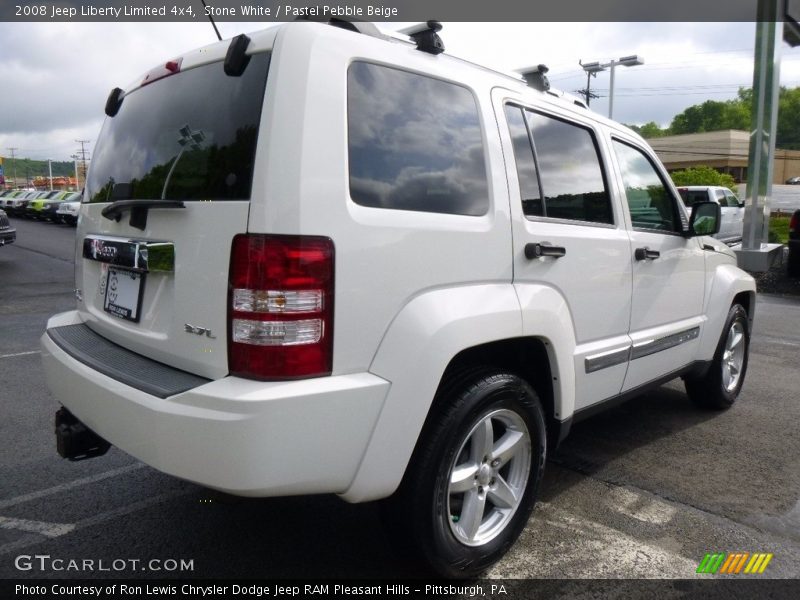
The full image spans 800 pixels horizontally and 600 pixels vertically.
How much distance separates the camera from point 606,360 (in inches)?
126

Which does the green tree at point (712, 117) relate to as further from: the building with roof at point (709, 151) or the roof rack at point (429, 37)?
the roof rack at point (429, 37)

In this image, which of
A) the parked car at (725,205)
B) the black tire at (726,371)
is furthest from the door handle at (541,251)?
the parked car at (725,205)

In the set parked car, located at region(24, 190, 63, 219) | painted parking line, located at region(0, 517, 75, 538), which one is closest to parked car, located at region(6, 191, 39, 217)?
parked car, located at region(24, 190, 63, 219)

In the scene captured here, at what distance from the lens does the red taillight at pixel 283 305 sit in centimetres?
197

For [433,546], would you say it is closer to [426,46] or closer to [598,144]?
[426,46]

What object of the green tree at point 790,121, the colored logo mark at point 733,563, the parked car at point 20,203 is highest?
the green tree at point 790,121

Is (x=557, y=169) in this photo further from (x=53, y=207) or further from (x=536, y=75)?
(x=53, y=207)

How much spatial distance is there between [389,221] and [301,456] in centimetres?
80

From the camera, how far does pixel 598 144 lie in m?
3.39

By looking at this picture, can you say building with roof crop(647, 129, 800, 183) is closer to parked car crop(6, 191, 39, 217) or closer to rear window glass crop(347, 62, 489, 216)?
parked car crop(6, 191, 39, 217)

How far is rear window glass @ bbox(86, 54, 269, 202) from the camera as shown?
6.93 feet

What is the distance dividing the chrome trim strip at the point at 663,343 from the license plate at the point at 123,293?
2.41 meters

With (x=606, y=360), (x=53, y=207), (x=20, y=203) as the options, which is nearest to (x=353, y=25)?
(x=606, y=360)

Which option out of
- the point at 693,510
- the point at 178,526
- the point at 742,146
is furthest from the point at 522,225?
the point at 742,146
